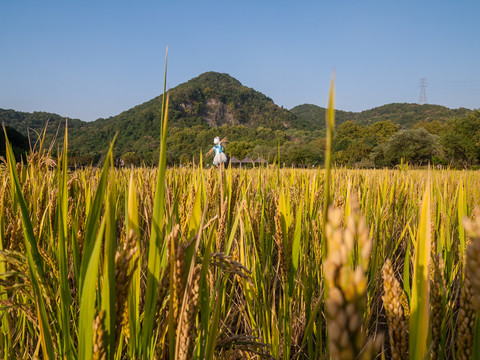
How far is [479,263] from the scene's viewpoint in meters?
0.27

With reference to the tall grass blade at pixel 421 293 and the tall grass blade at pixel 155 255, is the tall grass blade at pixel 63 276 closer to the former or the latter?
the tall grass blade at pixel 155 255

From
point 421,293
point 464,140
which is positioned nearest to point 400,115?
point 464,140

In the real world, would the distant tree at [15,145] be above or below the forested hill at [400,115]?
below

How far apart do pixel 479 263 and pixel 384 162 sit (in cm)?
4181

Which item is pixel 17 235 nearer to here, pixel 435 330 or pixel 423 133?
pixel 435 330

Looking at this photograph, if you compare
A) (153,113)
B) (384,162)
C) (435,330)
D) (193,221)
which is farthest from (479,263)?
(153,113)

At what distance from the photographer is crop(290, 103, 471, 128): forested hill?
80.4 meters

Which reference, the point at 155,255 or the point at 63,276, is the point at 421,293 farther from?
the point at 63,276

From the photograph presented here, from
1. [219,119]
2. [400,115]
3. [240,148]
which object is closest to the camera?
[240,148]

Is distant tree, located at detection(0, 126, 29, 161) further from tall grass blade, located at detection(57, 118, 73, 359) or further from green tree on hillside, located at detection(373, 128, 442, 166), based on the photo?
green tree on hillside, located at detection(373, 128, 442, 166)

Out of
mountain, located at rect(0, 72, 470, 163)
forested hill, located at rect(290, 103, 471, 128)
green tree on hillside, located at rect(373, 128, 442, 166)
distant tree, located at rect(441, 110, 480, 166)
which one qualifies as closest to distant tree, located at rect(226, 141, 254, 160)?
mountain, located at rect(0, 72, 470, 163)

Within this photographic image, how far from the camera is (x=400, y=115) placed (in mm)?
89312

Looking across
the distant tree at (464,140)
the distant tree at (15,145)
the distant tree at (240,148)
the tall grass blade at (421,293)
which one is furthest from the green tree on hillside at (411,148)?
the tall grass blade at (421,293)

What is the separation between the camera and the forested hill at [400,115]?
3167 inches
